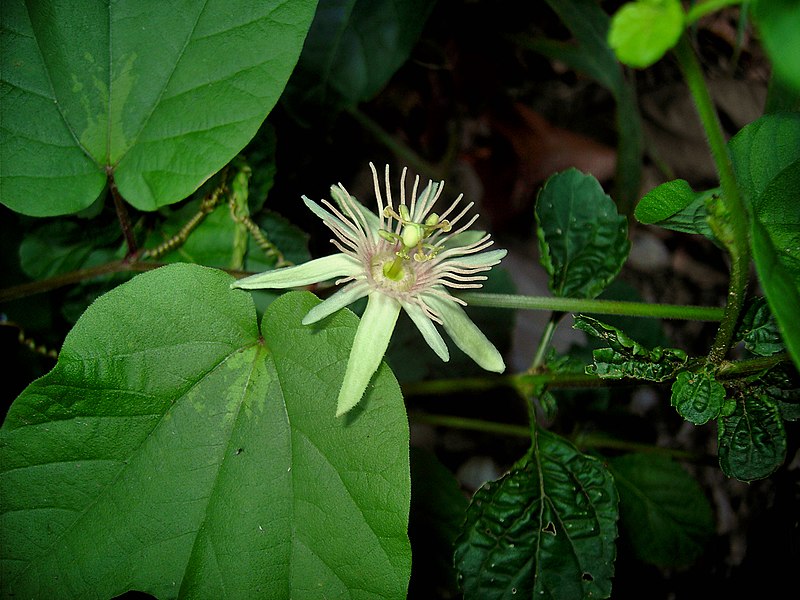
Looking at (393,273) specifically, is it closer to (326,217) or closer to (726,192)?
(326,217)

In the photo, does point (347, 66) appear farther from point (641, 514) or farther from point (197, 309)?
point (641, 514)

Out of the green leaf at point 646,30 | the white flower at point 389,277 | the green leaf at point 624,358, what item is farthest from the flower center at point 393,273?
the green leaf at point 646,30

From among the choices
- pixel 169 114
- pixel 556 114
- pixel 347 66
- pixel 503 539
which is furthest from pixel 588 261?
pixel 556 114

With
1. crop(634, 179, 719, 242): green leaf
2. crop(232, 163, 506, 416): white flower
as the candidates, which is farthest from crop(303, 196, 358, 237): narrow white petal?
crop(634, 179, 719, 242): green leaf

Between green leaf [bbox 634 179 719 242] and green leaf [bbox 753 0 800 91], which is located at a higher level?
green leaf [bbox 634 179 719 242]

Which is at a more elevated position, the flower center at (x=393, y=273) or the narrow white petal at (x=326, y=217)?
the narrow white petal at (x=326, y=217)

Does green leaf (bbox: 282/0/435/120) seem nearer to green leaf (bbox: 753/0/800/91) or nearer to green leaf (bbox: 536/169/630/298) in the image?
green leaf (bbox: 536/169/630/298)

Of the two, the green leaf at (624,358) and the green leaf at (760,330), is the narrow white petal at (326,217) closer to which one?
the green leaf at (624,358)
